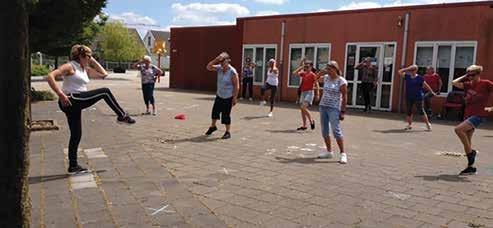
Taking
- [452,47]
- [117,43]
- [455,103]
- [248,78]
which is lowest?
[455,103]

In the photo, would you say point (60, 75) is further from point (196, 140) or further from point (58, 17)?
point (58, 17)

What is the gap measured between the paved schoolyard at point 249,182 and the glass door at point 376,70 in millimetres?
7540

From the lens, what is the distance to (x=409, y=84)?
40.8 feet

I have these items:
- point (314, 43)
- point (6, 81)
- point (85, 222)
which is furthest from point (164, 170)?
point (314, 43)

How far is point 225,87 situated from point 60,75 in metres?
4.08

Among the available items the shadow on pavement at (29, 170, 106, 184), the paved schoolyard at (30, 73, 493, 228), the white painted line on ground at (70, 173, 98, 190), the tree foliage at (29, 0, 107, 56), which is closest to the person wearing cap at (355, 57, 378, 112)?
the paved schoolyard at (30, 73, 493, 228)

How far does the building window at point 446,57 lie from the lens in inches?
641

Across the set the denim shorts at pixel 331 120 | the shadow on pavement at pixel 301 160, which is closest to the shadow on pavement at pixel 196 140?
the shadow on pavement at pixel 301 160

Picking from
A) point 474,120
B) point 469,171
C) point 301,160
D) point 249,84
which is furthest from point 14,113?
point 249,84

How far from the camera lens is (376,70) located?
18188 millimetres

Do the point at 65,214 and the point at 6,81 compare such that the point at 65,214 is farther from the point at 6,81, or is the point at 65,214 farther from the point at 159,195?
the point at 6,81

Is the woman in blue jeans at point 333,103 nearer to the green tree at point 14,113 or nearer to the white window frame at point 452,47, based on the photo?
the green tree at point 14,113

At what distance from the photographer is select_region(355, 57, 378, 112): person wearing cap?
58.7 feet

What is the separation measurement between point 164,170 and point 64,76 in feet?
5.56
